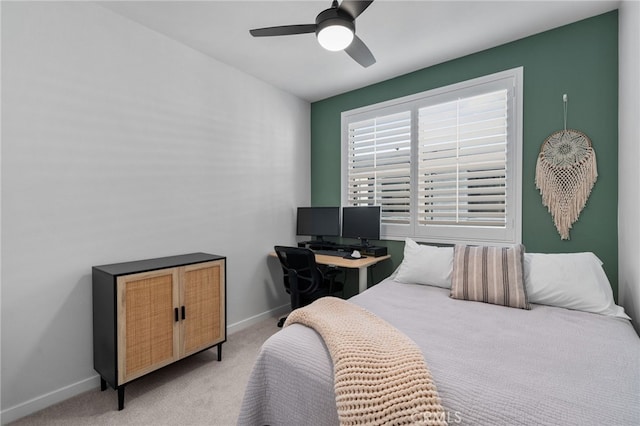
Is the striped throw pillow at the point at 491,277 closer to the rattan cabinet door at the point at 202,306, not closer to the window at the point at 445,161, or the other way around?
the window at the point at 445,161

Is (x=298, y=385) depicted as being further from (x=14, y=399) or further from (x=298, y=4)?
(x=298, y=4)

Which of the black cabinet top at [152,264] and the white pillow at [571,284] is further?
the black cabinet top at [152,264]

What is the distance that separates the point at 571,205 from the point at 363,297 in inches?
71.4

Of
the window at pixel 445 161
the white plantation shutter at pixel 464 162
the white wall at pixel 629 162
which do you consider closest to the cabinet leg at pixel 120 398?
the window at pixel 445 161

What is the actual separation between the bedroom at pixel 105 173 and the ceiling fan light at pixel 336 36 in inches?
60.9

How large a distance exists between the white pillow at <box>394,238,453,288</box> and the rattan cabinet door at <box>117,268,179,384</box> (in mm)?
1844

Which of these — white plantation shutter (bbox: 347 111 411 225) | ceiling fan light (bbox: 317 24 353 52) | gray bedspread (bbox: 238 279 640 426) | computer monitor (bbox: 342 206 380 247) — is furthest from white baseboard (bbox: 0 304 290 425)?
white plantation shutter (bbox: 347 111 411 225)

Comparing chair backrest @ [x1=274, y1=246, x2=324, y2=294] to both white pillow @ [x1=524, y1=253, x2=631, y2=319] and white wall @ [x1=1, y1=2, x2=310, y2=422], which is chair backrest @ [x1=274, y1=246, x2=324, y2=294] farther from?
white pillow @ [x1=524, y1=253, x2=631, y2=319]

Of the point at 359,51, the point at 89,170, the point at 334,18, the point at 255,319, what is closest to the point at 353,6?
the point at 334,18

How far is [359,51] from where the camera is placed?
6.66 ft

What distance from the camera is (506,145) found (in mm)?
2625

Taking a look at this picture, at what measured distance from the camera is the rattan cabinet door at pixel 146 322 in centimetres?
193

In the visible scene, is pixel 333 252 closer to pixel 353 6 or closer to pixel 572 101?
pixel 353 6

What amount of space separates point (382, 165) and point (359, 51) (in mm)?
1571
